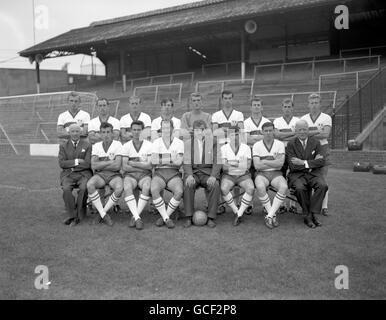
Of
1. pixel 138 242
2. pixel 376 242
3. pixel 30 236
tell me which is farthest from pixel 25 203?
pixel 376 242

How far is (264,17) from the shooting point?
21.2 metres

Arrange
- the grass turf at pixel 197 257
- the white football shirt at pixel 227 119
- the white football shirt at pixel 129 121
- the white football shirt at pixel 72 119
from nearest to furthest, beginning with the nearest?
1. the grass turf at pixel 197 257
2. the white football shirt at pixel 227 119
3. the white football shirt at pixel 129 121
4. the white football shirt at pixel 72 119

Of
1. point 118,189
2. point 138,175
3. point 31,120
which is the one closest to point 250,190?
point 138,175

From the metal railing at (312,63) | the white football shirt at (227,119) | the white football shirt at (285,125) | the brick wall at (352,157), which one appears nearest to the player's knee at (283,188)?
the white football shirt at (285,125)

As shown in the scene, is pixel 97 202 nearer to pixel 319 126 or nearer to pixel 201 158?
pixel 201 158

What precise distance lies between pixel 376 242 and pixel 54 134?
1780cm

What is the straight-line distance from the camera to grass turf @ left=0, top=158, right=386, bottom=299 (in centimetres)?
402

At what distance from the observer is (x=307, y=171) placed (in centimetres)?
675

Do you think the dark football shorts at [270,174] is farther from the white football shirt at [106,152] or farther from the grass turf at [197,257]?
the white football shirt at [106,152]

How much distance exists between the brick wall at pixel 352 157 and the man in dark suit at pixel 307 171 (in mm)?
6482

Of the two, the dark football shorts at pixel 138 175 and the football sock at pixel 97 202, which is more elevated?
the dark football shorts at pixel 138 175

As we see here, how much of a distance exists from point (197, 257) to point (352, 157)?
30.3 ft

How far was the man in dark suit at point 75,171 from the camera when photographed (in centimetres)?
670
